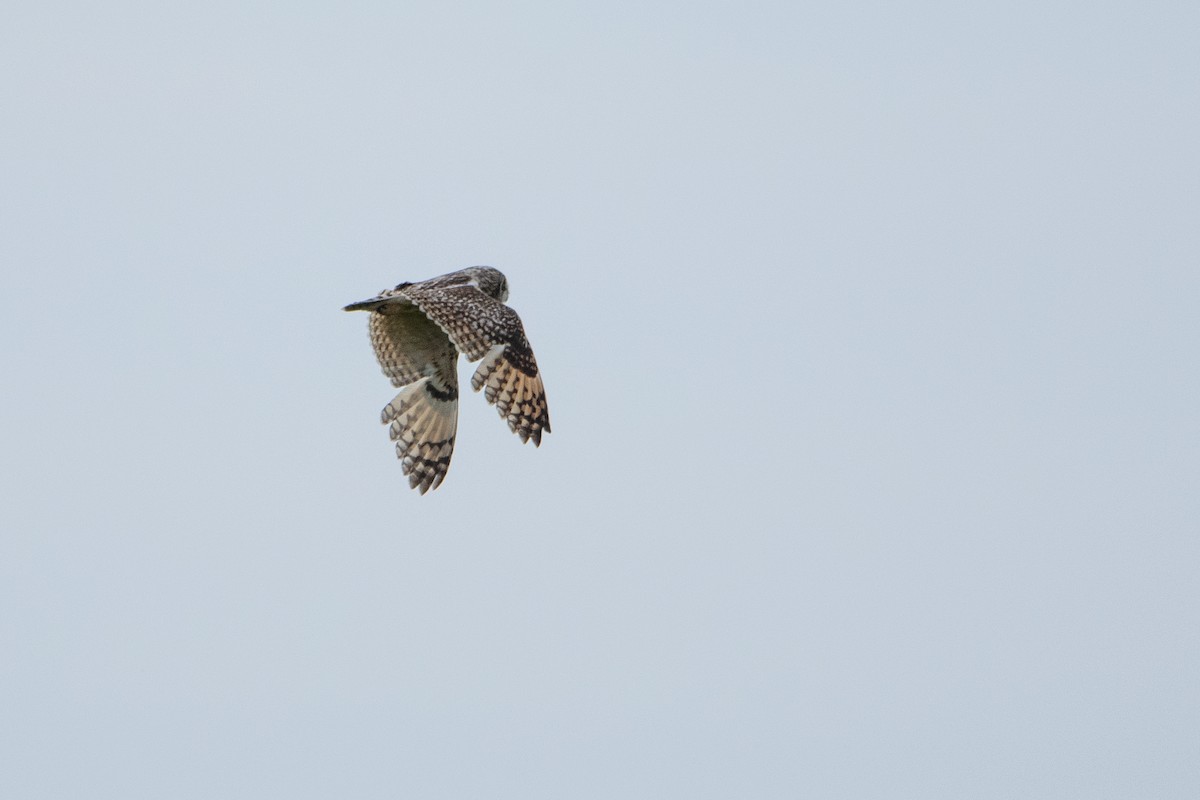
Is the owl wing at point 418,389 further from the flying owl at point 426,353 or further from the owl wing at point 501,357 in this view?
the owl wing at point 501,357

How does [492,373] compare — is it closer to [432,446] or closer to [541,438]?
[541,438]

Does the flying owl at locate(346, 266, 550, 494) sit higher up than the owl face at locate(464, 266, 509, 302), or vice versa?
the owl face at locate(464, 266, 509, 302)

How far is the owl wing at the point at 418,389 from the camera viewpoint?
24094mm

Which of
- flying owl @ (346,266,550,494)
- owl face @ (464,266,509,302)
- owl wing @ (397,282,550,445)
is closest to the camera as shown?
owl wing @ (397,282,550,445)

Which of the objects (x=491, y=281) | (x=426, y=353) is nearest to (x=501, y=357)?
(x=491, y=281)

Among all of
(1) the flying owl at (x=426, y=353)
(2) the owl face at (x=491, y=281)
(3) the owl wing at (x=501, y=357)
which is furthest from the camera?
(2) the owl face at (x=491, y=281)

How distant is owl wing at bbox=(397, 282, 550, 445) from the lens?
70.9 feet

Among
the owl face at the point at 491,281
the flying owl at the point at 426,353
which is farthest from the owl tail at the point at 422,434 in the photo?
the owl face at the point at 491,281

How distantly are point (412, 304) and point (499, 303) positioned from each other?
1.14 m

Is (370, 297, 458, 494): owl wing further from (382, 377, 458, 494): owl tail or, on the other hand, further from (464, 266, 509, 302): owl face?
(464, 266, 509, 302): owl face

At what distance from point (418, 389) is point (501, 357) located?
2.82 m

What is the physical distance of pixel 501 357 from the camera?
21.7 metres

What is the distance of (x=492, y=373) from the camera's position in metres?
21.7

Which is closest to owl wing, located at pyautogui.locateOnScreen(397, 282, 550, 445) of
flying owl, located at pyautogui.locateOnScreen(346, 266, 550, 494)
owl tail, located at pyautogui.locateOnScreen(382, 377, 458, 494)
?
flying owl, located at pyautogui.locateOnScreen(346, 266, 550, 494)
